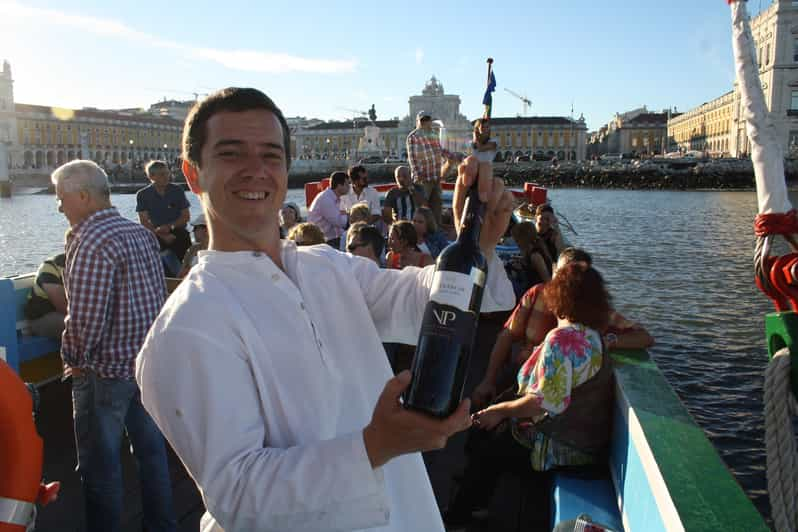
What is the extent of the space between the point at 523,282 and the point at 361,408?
16.0 ft

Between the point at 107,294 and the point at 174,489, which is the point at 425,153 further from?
the point at 174,489

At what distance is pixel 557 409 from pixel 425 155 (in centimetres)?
114

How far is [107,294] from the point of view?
227 cm

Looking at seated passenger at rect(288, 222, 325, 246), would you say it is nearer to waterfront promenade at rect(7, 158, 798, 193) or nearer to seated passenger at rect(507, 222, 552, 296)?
seated passenger at rect(507, 222, 552, 296)

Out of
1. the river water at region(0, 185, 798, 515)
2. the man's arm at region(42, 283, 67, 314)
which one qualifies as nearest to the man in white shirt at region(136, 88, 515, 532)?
the man's arm at region(42, 283, 67, 314)

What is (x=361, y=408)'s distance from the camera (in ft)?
4.04

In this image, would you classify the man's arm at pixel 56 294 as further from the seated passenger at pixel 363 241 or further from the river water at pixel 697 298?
the river water at pixel 697 298

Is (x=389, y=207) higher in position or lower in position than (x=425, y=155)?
lower

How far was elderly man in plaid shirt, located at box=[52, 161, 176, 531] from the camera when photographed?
2250 millimetres

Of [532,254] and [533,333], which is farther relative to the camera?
[532,254]

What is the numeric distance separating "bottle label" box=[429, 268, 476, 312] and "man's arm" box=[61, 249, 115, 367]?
1605mm

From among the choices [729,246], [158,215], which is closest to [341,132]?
[729,246]

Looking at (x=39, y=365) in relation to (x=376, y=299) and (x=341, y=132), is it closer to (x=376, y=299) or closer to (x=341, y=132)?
(x=376, y=299)

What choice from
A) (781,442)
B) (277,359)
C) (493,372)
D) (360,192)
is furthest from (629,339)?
(360,192)
